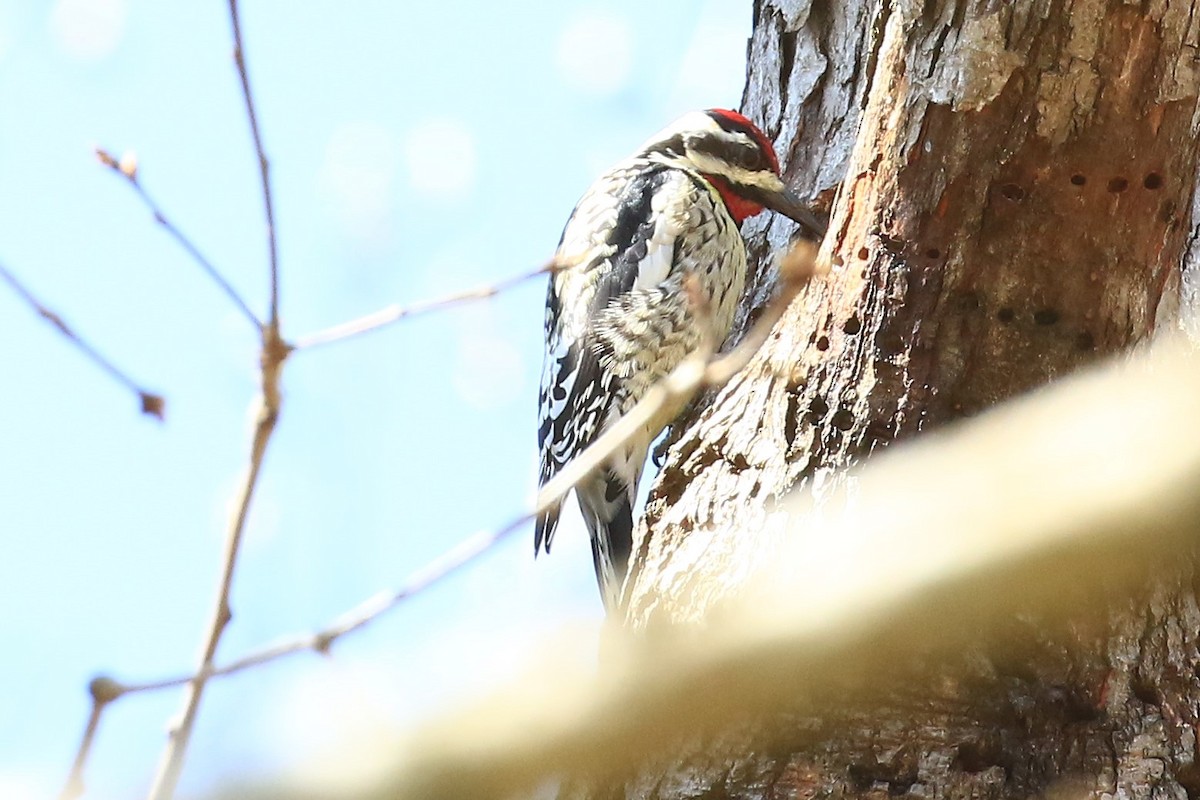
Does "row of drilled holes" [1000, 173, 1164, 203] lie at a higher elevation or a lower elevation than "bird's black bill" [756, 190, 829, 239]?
lower

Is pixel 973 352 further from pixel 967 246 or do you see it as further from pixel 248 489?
pixel 248 489

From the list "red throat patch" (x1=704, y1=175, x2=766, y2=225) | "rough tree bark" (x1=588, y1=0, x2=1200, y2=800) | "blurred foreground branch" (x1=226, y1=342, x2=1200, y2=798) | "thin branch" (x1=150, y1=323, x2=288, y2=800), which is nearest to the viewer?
"blurred foreground branch" (x1=226, y1=342, x2=1200, y2=798)

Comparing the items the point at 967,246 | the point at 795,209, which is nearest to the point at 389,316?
the point at 967,246

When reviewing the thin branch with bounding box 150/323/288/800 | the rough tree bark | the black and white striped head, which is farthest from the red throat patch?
the thin branch with bounding box 150/323/288/800

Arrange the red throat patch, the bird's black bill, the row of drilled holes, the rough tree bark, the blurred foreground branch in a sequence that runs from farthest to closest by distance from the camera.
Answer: the red throat patch
the bird's black bill
the row of drilled holes
the rough tree bark
the blurred foreground branch

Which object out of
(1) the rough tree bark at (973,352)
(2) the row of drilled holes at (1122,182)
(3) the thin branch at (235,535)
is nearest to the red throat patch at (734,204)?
(1) the rough tree bark at (973,352)

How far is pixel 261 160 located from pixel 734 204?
2475 millimetres

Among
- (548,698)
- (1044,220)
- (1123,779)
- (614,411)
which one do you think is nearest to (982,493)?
(548,698)

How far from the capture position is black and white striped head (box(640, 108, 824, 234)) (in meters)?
3.09

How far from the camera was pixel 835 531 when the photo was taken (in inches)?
44.7

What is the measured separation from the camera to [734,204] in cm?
342

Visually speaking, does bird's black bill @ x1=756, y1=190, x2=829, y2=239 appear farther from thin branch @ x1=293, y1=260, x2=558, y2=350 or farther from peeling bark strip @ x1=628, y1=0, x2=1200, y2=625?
thin branch @ x1=293, y1=260, x2=558, y2=350

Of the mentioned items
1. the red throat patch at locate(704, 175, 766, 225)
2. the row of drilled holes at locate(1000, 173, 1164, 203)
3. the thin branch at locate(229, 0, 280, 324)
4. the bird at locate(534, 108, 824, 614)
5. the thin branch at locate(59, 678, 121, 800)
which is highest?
the red throat patch at locate(704, 175, 766, 225)

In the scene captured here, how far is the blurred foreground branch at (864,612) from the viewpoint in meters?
0.78
